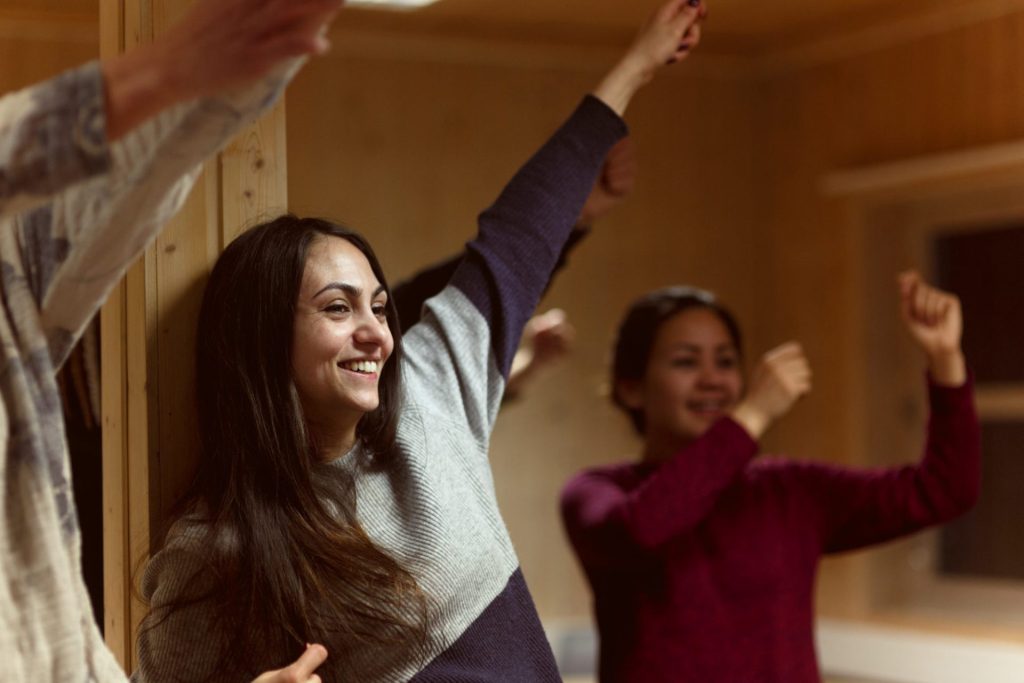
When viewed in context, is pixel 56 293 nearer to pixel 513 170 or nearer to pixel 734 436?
pixel 734 436

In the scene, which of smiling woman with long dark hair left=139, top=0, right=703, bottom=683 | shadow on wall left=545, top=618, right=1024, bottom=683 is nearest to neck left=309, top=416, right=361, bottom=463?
smiling woman with long dark hair left=139, top=0, right=703, bottom=683

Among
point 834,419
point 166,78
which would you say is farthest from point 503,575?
point 834,419

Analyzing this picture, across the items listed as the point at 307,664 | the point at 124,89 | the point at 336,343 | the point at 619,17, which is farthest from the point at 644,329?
the point at 124,89

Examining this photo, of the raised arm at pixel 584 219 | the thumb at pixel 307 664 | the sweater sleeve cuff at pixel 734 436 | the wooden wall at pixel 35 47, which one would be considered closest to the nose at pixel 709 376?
the sweater sleeve cuff at pixel 734 436

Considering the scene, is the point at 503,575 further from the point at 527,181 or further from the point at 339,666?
the point at 527,181

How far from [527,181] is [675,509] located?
0.64 metres

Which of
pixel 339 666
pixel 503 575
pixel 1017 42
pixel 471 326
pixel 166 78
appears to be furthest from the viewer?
pixel 1017 42

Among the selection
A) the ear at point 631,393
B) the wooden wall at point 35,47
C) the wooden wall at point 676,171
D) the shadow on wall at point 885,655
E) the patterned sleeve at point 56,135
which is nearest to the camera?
the patterned sleeve at point 56,135

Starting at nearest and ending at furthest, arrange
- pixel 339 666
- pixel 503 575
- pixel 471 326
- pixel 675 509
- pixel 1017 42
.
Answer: pixel 339 666 < pixel 503 575 < pixel 471 326 < pixel 675 509 < pixel 1017 42

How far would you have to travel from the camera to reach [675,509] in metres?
2.09

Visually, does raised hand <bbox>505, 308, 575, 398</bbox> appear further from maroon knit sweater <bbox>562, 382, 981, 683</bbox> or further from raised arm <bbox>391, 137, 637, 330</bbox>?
raised arm <bbox>391, 137, 637, 330</bbox>

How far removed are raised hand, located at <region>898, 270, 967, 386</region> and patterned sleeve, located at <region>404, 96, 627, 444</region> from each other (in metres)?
0.71

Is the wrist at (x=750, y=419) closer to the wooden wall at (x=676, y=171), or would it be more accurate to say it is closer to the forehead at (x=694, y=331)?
the forehead at (x=694, y=331)

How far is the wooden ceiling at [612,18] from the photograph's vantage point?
12.2 ft
